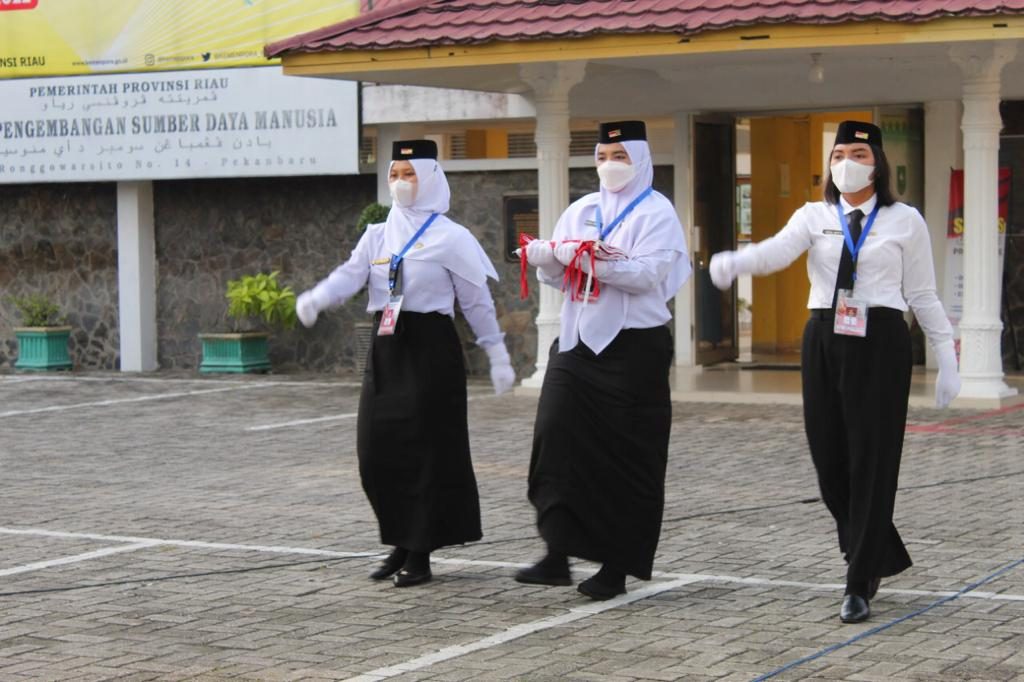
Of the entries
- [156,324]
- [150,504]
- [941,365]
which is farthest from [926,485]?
[156,324]

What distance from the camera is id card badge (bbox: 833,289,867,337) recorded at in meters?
7.05

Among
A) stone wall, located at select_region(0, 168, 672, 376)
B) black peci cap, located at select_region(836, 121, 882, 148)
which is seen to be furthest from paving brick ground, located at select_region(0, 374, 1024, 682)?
stone wall, located at select_region(0, 168, 672, 376)

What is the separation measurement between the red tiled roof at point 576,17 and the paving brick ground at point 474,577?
2.99 m

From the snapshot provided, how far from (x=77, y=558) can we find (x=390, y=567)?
5.16 feet

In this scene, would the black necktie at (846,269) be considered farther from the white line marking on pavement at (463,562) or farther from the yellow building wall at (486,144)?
the yellow building wall at (486,144)

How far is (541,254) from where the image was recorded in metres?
7.50

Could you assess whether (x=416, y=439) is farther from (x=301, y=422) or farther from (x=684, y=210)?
(x=684, y=210)

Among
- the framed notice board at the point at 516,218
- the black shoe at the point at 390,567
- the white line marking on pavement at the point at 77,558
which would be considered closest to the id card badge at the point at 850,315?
the black shoe at the point at 390,567

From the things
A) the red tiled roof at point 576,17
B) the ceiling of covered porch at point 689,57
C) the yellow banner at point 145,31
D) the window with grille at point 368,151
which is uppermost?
the yellow banner at point 145,31

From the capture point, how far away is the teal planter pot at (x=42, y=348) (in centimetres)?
2062

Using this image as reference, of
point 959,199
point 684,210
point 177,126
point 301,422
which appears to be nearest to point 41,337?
point 177,126

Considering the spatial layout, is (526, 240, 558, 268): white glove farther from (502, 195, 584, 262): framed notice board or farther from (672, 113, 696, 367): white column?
(502, 195, 584, 262): framed notice board

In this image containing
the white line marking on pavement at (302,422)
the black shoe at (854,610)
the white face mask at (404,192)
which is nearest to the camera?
the black shoe at (854,610)

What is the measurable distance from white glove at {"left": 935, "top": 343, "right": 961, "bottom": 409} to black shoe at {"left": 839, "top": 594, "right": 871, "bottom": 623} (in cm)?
92
